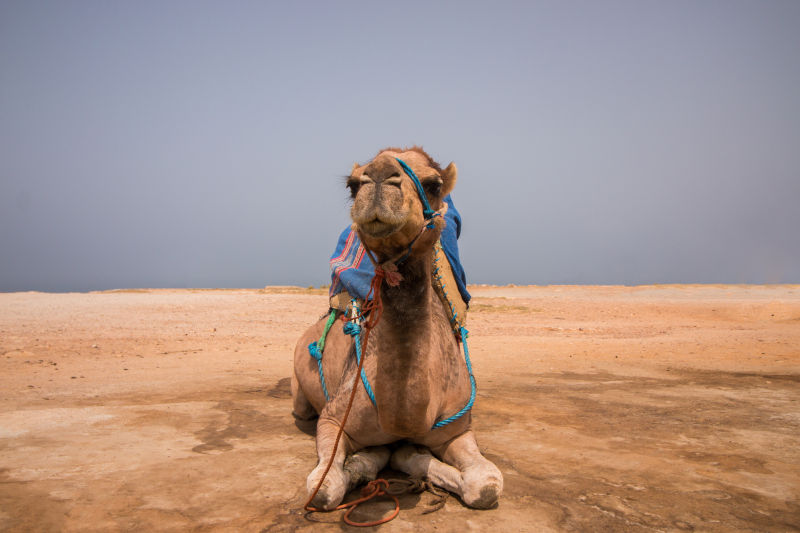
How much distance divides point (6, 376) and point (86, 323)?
7.71 metres

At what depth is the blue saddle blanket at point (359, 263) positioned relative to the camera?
16.0 ft

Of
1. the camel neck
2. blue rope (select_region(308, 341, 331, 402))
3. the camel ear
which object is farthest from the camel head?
blue rope (select_region(308, 341, 331, 402))

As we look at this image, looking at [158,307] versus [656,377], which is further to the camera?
[158,307]

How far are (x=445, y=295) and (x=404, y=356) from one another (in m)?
1.56

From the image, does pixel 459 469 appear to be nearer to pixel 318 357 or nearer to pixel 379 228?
pixel 379 228

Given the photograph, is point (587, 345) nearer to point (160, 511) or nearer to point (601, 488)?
point (601, 488)

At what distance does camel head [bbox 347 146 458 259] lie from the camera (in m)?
2.70

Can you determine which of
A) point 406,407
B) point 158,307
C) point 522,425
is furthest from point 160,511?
point 158,307

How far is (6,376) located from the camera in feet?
26.8

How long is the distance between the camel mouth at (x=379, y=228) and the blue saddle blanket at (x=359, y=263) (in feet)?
6.59

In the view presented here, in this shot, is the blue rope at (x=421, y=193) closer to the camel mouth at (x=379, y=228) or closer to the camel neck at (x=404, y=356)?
the camel neck at (x=404, y=356)

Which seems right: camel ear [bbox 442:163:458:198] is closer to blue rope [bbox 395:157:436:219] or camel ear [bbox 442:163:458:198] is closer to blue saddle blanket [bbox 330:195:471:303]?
blue rope [bbox 395:157:436:219]

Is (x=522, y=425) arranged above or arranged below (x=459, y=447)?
below

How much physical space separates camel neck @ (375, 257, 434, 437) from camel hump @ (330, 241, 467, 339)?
3.40 feet
